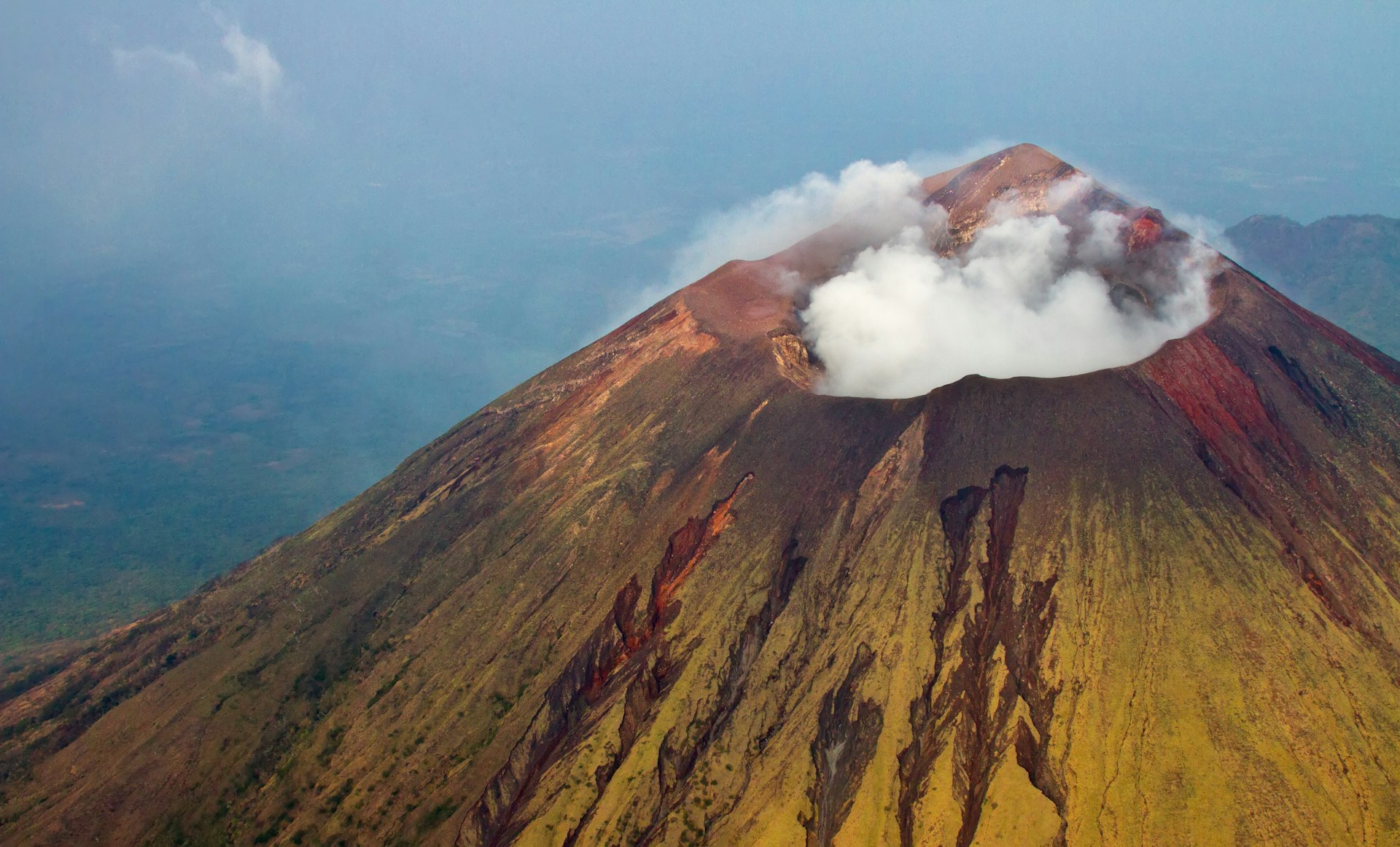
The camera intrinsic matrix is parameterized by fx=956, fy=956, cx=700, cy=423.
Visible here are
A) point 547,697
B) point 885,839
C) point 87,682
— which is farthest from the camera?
point 87,682

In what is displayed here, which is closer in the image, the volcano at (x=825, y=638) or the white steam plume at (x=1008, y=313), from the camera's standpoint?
the volcano at (x=825, y=638)

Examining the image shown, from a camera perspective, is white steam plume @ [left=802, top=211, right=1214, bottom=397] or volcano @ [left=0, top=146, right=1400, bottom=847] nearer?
volcano @ [left=0, top=146, right=1400, bottom=847]

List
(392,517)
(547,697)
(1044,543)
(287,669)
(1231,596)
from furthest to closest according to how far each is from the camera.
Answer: (392,517)
(287,669)
(547,697)
(1044,543)
(1231,596)

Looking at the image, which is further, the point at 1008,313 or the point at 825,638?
the point at 1008,313

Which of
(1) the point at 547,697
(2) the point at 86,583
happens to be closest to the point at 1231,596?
(1) the point at 547,697

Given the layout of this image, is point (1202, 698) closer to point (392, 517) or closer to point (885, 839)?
point (885, 839)

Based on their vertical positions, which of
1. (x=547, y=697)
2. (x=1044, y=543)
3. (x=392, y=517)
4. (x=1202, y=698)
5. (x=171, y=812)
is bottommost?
(x=1202, y=698)

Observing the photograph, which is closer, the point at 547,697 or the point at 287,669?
the point at 547,697

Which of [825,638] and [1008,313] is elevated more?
[1008,313]
